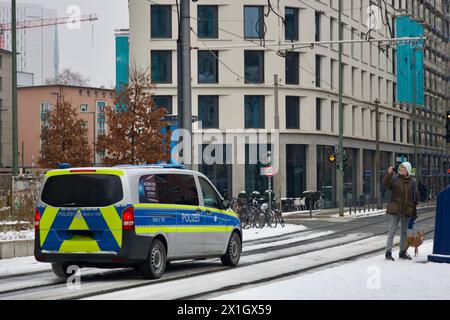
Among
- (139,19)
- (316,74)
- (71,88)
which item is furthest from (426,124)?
(71,88)

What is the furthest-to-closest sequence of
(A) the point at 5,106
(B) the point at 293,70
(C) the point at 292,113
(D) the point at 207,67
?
(A) the point at 5,106 < (B) the point at 293,70 < (C) the point at 292,113 < (D) the point at 207,67

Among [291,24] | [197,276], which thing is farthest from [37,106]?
[197,276]

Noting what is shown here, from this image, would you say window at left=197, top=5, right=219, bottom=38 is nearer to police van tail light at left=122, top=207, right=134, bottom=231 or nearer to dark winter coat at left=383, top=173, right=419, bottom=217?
dark winter coat at left=383, top=173, right=419, bottom=217

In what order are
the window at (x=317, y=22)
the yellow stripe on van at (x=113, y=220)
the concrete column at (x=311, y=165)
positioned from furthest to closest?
the window at (x=317, y=22), the concrete column at (x=311, y=165), the yellow stripe on van at (x=113, y=220)

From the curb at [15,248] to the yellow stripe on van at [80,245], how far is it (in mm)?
5714

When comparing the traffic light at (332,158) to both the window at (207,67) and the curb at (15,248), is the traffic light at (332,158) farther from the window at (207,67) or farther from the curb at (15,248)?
the curb at (15,248)

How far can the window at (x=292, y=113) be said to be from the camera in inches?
2361

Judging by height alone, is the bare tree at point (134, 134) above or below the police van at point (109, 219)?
above

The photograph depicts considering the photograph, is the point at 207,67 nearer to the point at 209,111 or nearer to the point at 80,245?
the point at 209,111

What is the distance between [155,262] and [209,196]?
2.49 metres

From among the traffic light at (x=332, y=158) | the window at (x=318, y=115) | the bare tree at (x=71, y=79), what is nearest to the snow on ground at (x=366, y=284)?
the traffic light at (x=332, y=158)

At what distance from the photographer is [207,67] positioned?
194 feet

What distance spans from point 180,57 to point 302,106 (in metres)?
35.3
